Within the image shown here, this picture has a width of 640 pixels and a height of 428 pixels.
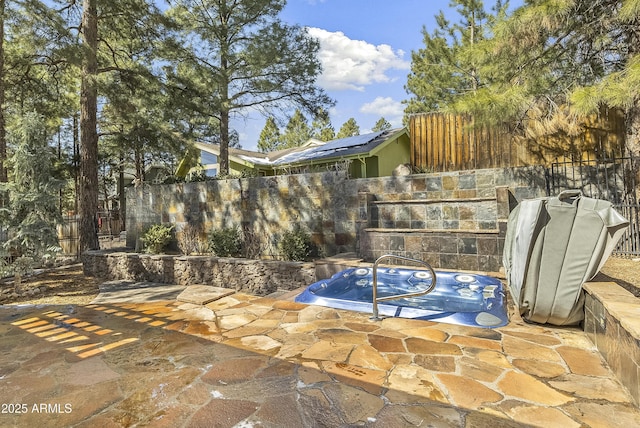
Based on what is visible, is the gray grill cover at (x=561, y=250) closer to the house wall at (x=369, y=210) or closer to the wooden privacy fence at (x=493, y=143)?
the house wall at (x=369, y=210)

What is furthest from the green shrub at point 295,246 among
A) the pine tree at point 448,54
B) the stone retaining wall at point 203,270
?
the pine tree at point 448,54

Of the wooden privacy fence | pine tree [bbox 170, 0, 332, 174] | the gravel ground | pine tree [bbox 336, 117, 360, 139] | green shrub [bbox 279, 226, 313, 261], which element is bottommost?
the gravel ground

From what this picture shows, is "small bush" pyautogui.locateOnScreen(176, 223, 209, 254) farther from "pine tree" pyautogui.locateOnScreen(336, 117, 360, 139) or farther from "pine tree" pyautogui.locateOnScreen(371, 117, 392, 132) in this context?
"pine tree" pyautogui.locateOnScreen(371, 117, 392, 132)

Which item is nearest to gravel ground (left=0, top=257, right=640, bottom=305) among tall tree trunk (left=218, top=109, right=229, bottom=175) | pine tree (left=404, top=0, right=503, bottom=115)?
tall tree trunk (left=218, top=109, right=229, bottom=175)

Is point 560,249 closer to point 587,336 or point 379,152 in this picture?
point 587,336

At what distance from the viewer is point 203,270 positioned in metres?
7.43

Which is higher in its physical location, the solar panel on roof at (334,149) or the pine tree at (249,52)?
the pine tree at (249,52)

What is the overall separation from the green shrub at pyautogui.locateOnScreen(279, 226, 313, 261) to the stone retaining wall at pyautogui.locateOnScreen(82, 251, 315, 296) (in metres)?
0.46

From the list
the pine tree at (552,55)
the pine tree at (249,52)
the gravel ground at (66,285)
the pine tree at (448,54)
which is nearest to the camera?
→ the gravel ground at (66,285)

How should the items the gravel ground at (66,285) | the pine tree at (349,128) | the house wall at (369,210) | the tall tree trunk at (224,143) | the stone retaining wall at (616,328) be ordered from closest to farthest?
1. the stone retaining wall at (616,328)
2. the gravel ground at (66,285)
3. the house wall at (369,210)
4. the tall tree trunk at (224,143)
5. the pine tree at (349,128)

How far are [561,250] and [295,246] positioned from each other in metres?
4.99

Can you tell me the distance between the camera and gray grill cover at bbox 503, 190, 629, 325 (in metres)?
2.90

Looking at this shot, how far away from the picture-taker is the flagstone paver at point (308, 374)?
6.76ft

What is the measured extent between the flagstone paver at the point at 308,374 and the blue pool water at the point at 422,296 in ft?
0.97
